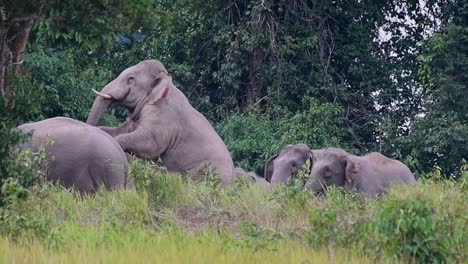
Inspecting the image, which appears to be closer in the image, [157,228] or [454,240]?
[454,240]

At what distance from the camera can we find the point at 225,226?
32.4ft

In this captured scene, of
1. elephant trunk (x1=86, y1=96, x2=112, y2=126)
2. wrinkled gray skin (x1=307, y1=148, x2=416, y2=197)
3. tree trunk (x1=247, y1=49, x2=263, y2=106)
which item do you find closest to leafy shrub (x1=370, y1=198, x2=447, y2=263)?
wrinkled gray skin (x1=307, y1=148, x2=416, y2=197)

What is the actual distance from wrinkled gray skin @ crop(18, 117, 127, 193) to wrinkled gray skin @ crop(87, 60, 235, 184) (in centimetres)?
244

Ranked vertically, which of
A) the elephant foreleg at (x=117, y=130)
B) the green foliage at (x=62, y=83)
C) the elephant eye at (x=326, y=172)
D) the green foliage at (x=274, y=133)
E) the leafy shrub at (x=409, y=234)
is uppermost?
the leafy shrub at (x=409, y=234)

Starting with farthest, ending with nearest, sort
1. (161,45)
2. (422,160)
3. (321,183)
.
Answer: (161,45), (422,160), (321,183)

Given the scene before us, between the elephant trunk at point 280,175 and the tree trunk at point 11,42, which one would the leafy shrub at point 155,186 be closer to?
the tree trunk at point 11,42

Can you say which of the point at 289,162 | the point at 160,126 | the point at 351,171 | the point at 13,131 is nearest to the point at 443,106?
the point at 289,162

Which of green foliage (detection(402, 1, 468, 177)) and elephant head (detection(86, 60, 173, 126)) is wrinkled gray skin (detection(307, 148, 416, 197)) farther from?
green foliage (detection(402, 1, 468, 177))

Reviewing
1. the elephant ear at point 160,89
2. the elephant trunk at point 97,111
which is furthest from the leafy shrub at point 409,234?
the elephant trunk at point 97,111

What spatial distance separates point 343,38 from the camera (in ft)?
74.7

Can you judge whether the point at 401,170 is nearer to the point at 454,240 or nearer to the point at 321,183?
the point at 321,183

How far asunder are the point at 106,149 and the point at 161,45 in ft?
29.7

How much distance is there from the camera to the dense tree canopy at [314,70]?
65.9 ft

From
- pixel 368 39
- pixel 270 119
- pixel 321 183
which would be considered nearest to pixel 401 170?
pixel 321 183
